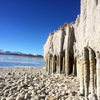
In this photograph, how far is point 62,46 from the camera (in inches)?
567

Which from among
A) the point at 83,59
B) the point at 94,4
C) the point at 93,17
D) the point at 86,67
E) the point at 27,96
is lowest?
the point at 27,96

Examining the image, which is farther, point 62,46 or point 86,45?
point 62,46

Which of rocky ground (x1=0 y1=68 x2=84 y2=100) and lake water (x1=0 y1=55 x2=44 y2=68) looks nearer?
rocky ground (x1=0 y1=68 x2=84 y2=100)

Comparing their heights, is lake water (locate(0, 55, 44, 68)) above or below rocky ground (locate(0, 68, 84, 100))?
below

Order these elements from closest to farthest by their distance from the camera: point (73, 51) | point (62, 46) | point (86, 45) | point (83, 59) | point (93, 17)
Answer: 1. point (93, 17)
2. point (86, 45)
3. point (83, 59)
4. point (73, 51)
5. point (62, 46)

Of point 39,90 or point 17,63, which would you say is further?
point 17,63

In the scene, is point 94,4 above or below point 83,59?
above

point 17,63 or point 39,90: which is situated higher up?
point 39,90

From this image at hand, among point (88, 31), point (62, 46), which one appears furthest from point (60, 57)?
point (88, 31)

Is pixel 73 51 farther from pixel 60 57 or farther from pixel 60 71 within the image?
pixel 60 71

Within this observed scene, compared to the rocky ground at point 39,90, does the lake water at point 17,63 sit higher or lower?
lower

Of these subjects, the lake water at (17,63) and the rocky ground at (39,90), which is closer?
the rocky ground at (39,90)

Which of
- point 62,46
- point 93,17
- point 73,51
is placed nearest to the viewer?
point 93,17

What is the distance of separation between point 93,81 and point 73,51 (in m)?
7.63
